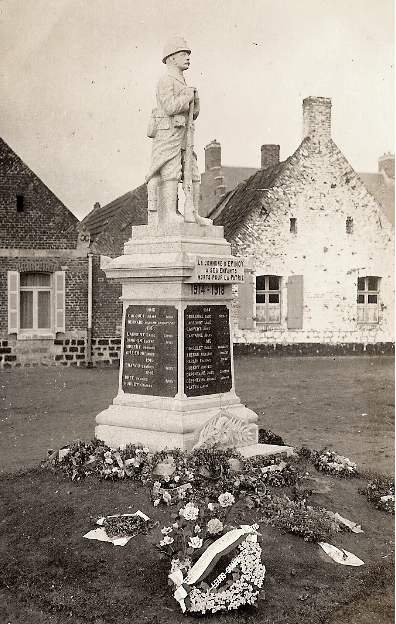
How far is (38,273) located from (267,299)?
7.06 metres

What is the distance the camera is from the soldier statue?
24.7ft

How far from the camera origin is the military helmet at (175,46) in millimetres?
7547

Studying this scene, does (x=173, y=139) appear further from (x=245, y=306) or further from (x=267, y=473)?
(x=245, y=306)

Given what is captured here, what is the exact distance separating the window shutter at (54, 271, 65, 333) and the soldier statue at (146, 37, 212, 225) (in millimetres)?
11894

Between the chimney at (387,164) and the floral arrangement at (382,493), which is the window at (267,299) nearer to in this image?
the chimney at (387,164)

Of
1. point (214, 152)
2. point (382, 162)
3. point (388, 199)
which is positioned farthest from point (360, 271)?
point (214, 152)

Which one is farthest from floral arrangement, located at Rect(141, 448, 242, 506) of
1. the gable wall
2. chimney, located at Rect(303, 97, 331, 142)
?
chimney, located at Rect(303, 97, 331, 142)

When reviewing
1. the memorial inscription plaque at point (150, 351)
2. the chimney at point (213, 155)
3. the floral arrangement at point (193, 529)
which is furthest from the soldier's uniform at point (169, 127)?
the chimney at point (213, 155)

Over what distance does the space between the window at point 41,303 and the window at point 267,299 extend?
617 cm

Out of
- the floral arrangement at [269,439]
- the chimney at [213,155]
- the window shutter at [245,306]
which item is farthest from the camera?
the chimney at [213,155]

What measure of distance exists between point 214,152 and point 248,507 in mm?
29628

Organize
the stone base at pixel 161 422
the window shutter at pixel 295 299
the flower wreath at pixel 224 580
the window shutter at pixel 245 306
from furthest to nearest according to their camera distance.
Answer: the window shutter at pixel 295 299 < the window shutter at pixel 245 306 < the stone base at pixel 161 422 < the flower wreath at pixel 224 580

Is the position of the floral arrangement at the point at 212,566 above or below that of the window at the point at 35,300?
below

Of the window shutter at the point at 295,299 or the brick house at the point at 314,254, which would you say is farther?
the window shutter at the point at 295,299
